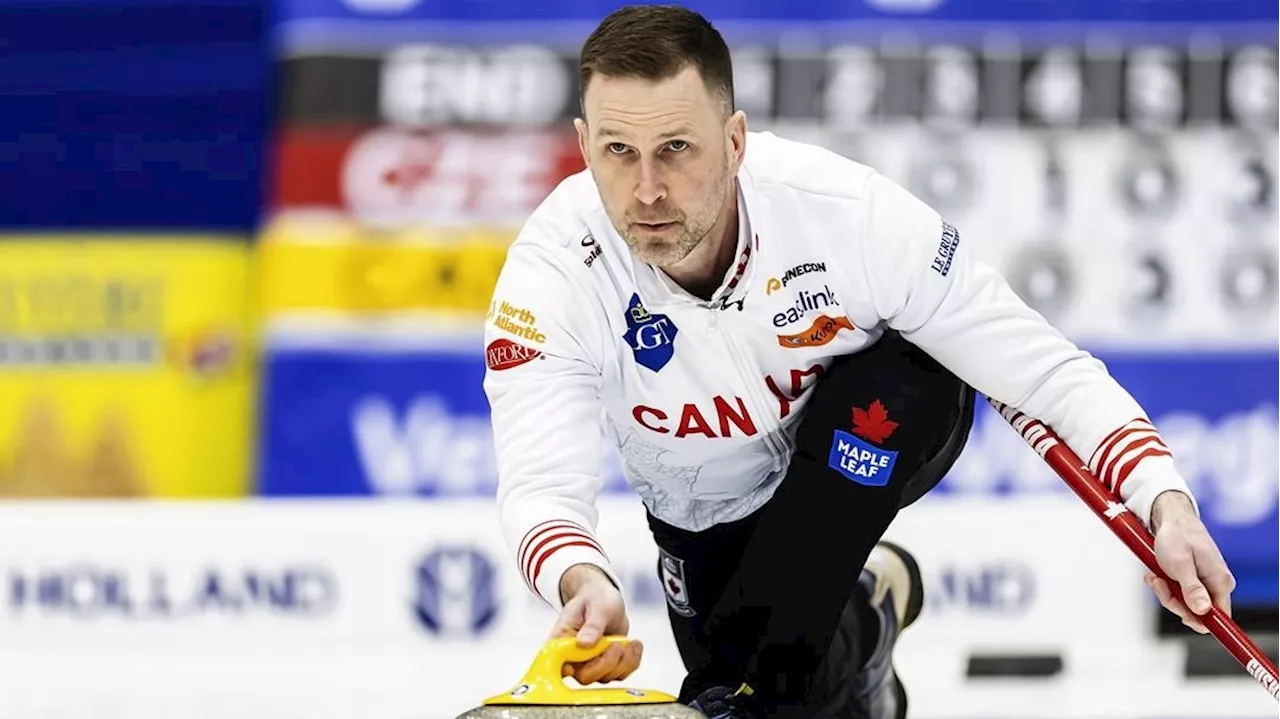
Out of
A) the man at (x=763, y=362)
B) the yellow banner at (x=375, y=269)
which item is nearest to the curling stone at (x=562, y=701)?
the man at (x=763, y=362)

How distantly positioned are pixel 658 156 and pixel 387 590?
2.53 meters

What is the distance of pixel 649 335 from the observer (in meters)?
2.90

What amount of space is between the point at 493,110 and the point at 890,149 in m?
1.25

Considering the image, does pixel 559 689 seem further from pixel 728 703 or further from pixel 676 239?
pixel 676 239

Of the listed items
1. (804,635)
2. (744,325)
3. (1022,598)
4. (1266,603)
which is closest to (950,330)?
(744,325)

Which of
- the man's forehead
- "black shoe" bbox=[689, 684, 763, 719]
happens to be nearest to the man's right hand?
"black shoe" bbox=[689, 684, 763, 719]

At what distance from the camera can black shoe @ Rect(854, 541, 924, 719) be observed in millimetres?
3248

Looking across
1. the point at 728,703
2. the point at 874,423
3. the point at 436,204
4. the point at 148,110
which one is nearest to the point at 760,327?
the point at 874,423

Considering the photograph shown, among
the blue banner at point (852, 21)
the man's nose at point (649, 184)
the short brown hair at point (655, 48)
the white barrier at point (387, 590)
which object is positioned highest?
the blue banner at point (852, 21)

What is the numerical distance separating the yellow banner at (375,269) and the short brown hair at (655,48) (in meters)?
3.44

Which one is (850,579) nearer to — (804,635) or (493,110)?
(804,635)

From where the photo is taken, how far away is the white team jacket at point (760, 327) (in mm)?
2803

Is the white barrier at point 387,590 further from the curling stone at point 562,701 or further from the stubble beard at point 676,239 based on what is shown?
the curling stone at point 562,701

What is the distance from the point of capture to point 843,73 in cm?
607
